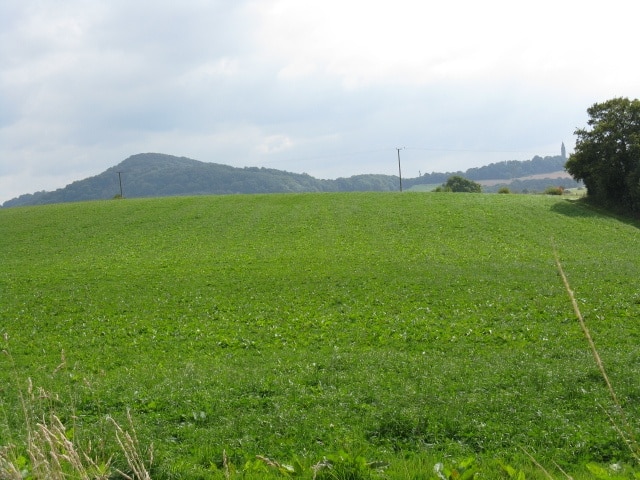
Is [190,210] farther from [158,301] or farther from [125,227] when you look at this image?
[158,301]

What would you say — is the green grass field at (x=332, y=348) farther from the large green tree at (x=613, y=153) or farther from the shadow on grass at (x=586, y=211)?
the large green tree at (x=613, y=153)

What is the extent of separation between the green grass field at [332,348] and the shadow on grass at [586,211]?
6019 mm

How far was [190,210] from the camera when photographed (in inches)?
2087

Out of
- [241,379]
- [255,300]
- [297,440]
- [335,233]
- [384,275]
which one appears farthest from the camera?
[335,233]

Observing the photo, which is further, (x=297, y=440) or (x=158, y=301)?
(x=158, y=301)

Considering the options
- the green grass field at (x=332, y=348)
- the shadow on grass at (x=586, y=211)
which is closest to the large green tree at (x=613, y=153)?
the shadow on grass at (x=586, y=211)

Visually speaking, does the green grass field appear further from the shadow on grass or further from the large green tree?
the large green tree

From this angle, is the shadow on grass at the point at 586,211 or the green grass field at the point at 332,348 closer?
the green grass field at the point at 332,348

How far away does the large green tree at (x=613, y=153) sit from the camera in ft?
162

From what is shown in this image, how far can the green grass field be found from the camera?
7.25 m

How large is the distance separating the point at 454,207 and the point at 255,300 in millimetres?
33437

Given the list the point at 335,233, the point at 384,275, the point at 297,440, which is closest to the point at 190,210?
the point at 335,233

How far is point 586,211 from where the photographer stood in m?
50.0

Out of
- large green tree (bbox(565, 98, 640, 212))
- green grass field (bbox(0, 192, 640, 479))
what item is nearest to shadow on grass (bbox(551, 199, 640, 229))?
large green tree (bbox(565, 98, 640, 212))
